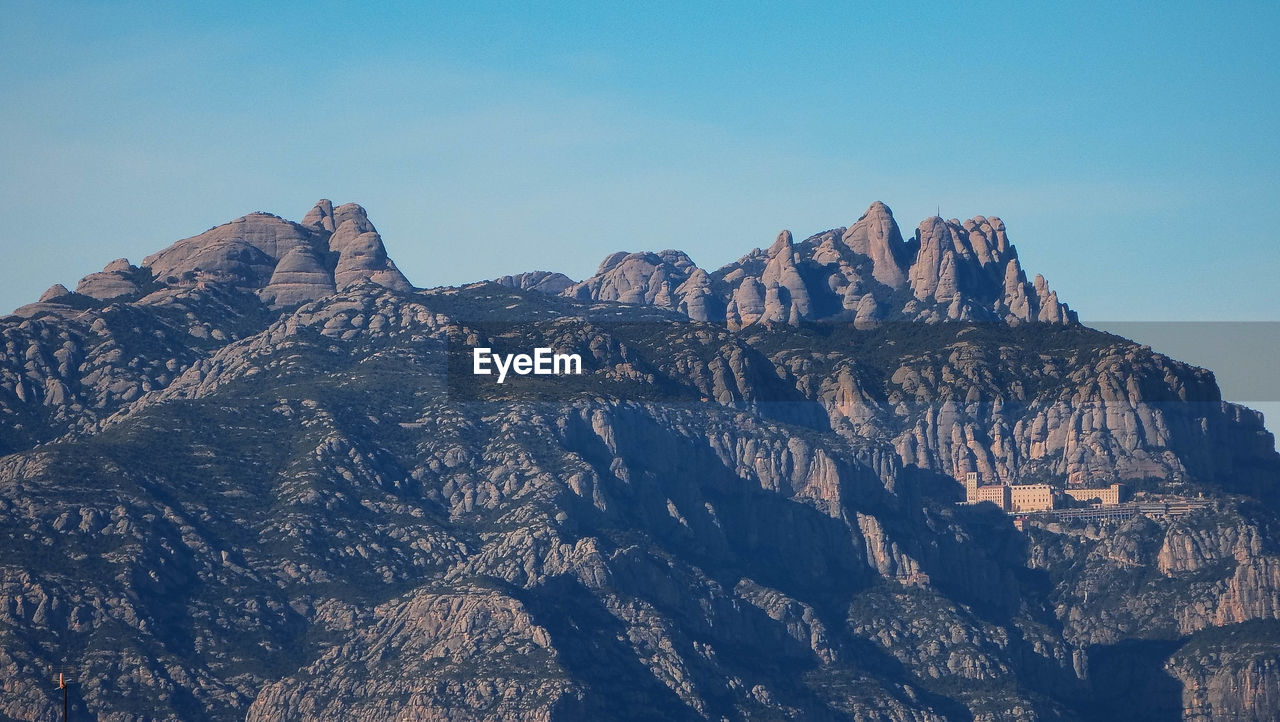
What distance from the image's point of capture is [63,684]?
14038cm

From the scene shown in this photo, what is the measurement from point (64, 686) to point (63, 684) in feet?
2.12

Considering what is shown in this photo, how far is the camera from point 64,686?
140 meters
